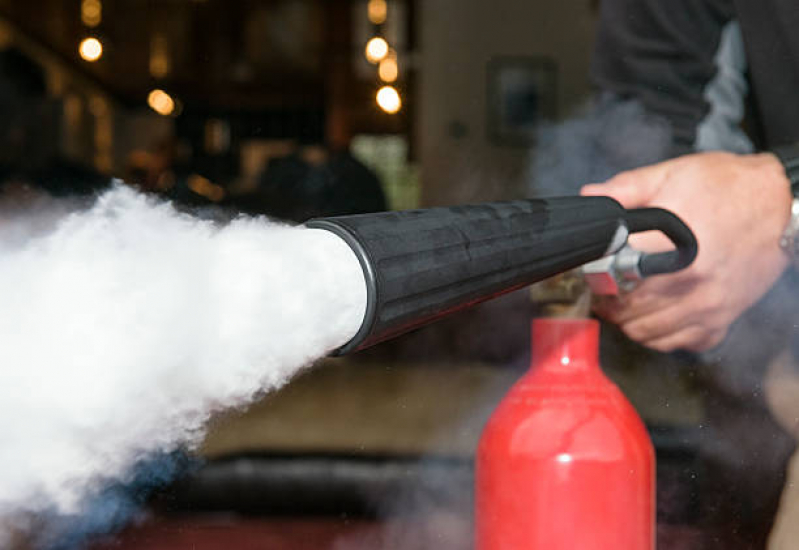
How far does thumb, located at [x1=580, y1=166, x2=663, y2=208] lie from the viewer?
1.79 ft

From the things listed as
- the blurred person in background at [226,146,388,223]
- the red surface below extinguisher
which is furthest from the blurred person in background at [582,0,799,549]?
the blurred person in background at [226,146,388,223]

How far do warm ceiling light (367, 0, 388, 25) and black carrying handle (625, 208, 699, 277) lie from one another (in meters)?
3.15

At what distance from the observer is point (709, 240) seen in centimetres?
58

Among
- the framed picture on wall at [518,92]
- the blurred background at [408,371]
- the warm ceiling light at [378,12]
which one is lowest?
the blurred background at [408,371]

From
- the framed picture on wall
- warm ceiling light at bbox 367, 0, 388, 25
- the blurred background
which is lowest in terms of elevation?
the blurred background

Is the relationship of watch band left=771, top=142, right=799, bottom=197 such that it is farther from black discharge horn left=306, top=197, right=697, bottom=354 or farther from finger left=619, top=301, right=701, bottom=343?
black discharge horn left=306, top=197, right=697, bottom=354

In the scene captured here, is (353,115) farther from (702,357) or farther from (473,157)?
(702,357)

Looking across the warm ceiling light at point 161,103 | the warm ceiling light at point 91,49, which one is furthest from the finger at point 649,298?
the warm ceiling light at point 161,103

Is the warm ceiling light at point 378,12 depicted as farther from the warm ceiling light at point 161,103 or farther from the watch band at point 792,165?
the watch band at point 792,165

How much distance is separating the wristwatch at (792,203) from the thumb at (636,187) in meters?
0.10

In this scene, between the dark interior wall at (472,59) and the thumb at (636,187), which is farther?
the dark interior wall at (472,59)

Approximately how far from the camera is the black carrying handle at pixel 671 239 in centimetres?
48

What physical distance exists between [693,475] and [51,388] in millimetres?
634

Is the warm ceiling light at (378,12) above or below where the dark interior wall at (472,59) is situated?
above
